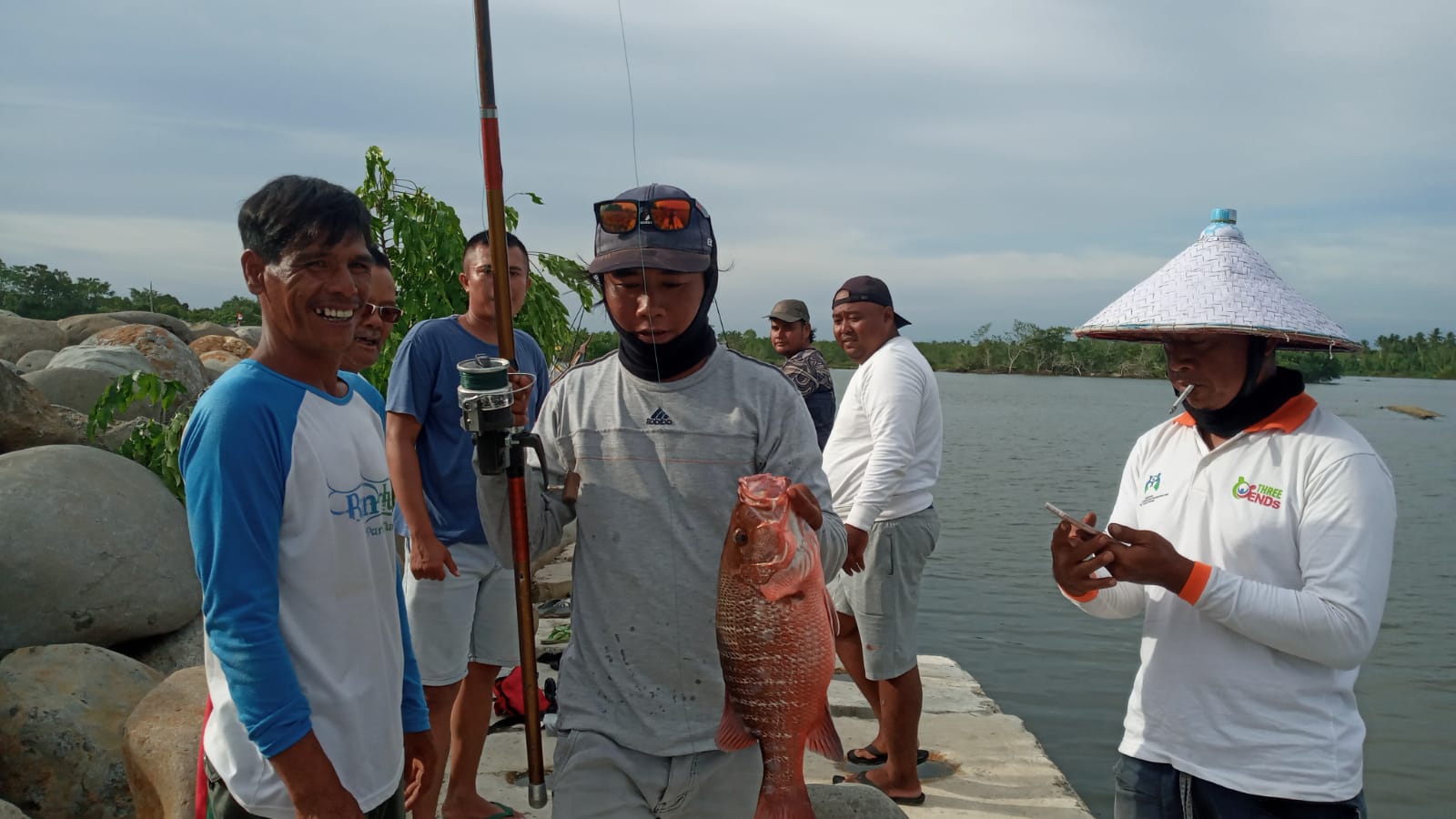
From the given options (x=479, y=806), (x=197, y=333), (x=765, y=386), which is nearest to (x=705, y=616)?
(x=765, y=386)

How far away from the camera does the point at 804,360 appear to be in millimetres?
7027

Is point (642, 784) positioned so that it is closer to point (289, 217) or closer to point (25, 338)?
point (289, 217)

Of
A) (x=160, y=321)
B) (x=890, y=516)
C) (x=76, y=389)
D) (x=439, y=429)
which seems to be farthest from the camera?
(x=160, y=321)

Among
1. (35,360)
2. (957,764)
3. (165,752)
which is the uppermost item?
(35,360)

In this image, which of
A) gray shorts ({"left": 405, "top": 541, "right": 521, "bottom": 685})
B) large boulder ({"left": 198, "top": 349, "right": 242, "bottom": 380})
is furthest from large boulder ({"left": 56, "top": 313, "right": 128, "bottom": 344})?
gray shorts ({"left": 405, "top": 541, "right": 521, "bottom": 685})

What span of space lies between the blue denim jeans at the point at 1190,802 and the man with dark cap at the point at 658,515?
1.22m

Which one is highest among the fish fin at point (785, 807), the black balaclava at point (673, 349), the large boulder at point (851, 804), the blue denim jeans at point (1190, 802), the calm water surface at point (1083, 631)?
the black balaclava at point (673, 349)

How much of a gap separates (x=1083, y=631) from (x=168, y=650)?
1126 centimetres

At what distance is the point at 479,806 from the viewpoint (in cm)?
463

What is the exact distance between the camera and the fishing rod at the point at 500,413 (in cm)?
272

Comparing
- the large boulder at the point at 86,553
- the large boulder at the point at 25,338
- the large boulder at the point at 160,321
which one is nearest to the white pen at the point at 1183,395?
the large boulder at the point at 86,553

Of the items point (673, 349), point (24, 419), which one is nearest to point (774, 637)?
point (673, 349)

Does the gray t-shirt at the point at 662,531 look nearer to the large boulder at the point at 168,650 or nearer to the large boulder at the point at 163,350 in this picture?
the large boulder at the point at 168,650

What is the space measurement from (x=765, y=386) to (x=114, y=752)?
160 inches
